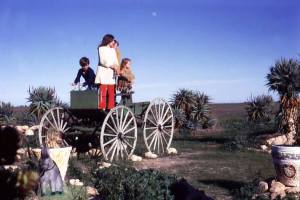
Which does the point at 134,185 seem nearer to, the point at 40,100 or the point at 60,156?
the point at 60,156

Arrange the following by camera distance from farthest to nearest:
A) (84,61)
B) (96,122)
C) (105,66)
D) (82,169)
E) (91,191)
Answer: (96,122) → (84,61) → (105,66) → (82,169) → (91,191)

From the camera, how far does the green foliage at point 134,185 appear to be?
580 centimetres

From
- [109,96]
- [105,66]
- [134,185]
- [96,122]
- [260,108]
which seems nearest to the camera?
[134,185]

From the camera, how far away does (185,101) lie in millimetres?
20750

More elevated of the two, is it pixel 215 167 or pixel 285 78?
pixel 285 78

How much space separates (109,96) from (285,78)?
586 centimetres

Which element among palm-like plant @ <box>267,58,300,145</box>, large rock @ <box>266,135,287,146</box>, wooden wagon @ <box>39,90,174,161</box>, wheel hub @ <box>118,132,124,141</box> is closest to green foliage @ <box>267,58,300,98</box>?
palm-like plant @ <box>267,58,300,145</box>

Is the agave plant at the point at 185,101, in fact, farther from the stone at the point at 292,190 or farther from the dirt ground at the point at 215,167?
the stone at the point at 292,190

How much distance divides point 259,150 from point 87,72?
221 inches

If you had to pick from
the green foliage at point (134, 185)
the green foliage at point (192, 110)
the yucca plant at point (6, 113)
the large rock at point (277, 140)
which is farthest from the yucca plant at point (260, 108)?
the green foliage at point (134, 185)

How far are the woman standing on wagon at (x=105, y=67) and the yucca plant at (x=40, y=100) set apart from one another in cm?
739

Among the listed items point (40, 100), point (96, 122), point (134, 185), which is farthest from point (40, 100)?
point (134, 185)

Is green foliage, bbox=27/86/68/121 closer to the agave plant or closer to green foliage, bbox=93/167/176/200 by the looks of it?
the agave plant

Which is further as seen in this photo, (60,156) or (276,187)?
(60,156)
